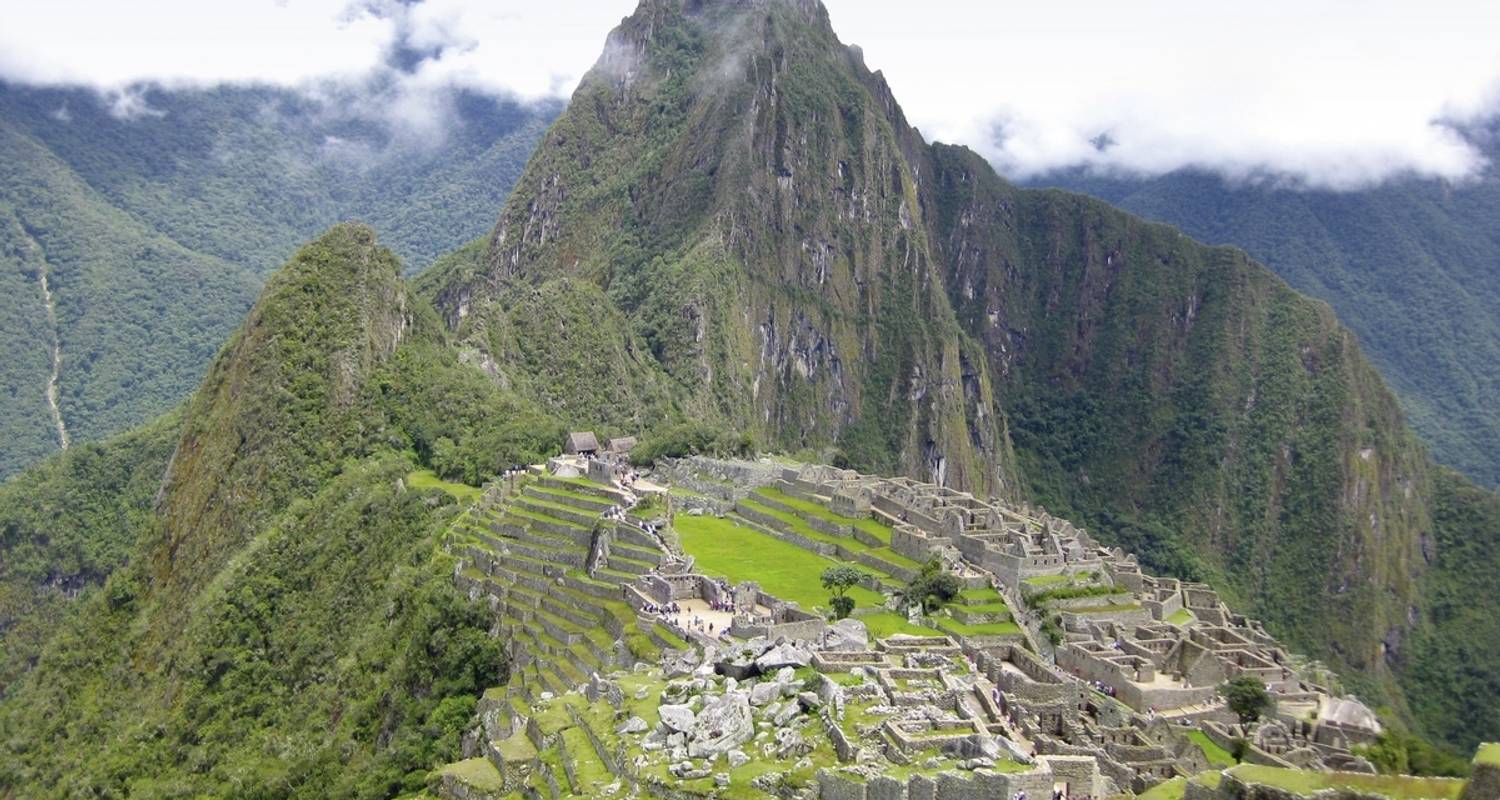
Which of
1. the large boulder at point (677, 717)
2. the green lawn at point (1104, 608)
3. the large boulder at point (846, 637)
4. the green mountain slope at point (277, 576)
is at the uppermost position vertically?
the large boulder at point (846, 637)

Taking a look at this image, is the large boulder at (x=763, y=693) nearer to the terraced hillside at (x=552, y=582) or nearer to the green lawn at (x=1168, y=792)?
the green lawn at (x=1168, y=792)

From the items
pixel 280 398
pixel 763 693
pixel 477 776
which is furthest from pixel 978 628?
pixel 280 398

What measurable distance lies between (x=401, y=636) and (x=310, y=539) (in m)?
25.7

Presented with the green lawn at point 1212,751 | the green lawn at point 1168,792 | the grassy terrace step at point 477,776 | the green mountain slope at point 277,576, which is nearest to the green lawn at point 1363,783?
the green lawn at point 1168,792

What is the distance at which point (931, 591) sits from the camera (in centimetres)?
5569

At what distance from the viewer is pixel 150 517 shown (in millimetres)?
108938

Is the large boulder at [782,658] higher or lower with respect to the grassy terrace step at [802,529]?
higher

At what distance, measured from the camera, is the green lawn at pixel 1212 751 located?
40.5 m

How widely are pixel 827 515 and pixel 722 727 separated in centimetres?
4603

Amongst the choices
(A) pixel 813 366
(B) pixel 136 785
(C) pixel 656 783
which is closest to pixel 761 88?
(A) pixel 813 366

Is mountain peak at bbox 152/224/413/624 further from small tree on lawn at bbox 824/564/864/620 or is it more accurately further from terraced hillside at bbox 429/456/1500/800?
small tree on lawn at bbox 824/564/864/620

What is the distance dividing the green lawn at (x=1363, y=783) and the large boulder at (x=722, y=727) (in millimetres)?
8555

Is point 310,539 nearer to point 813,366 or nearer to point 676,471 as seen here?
point 676,471

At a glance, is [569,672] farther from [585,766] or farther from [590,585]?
[585,766]
